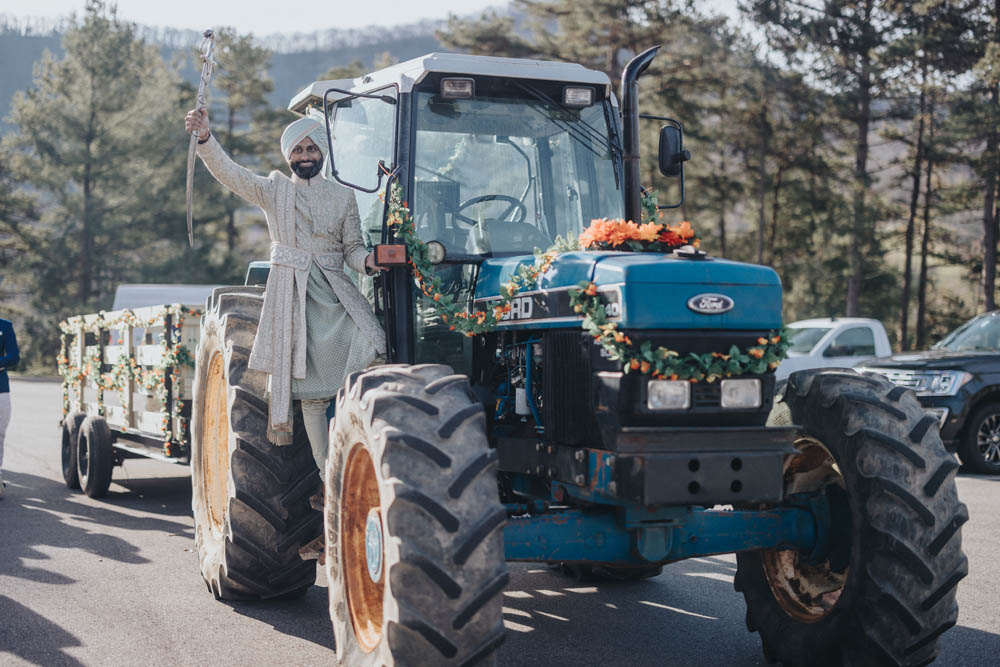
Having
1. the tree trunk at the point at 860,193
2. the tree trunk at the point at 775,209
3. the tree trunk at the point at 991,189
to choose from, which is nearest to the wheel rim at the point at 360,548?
the tree trunk at the point at 991,189

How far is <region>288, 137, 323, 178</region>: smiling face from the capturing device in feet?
20.0

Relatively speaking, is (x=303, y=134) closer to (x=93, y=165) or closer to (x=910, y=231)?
(x=910, y=231)

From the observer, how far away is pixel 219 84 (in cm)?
4947

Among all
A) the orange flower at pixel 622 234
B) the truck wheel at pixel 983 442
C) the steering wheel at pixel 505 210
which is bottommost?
the truck wheel at pixel 983 442

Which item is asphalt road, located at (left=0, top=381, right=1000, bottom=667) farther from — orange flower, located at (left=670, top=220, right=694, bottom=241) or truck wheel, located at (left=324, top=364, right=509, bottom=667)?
orange flower, located at (left=670, top=220, right=694, bottom=241)

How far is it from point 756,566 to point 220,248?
47.3 metres

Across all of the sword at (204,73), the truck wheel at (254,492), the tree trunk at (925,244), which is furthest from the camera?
the tree trunk at (925,244)

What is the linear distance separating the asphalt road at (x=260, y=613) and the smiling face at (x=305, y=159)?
259 centimetres

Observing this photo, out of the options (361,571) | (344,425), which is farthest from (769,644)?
(344,425)

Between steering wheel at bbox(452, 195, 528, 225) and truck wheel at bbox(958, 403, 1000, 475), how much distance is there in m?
9.88

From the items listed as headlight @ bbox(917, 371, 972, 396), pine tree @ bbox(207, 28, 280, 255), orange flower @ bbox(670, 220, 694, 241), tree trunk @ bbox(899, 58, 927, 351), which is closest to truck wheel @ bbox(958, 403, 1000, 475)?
headlight @ bbox(917, 371, 972, 396)

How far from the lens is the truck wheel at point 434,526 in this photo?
4105mm

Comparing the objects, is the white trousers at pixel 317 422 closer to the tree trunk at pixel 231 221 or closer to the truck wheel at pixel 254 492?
the truck wheel at pixel 254 492

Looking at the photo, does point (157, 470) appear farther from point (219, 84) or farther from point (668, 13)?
point (219, 84)
